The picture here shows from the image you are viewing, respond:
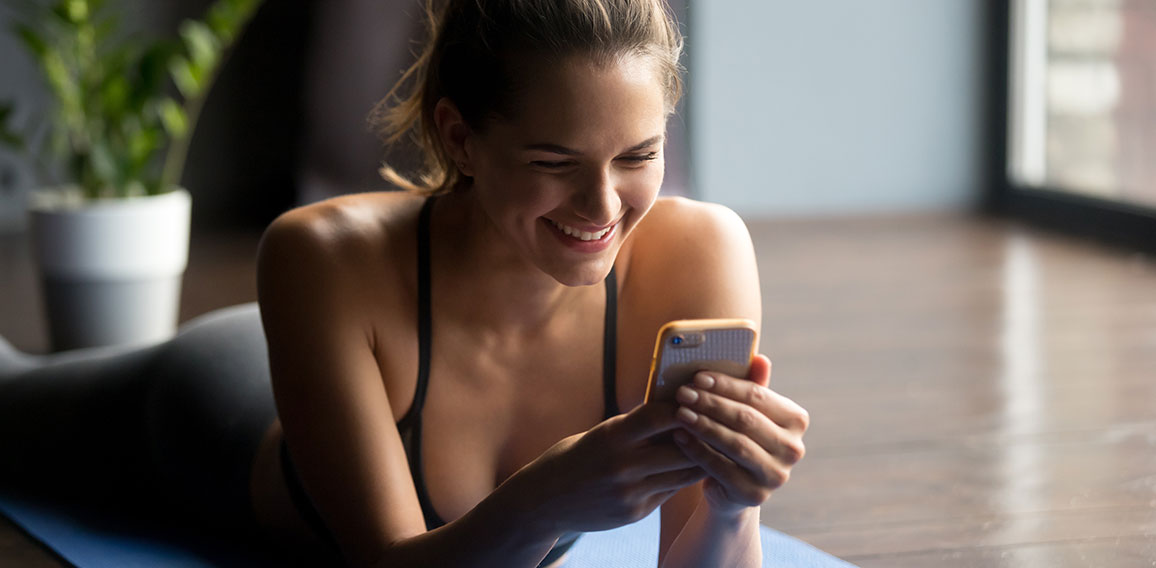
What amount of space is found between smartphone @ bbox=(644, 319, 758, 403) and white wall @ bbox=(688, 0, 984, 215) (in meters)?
3.62

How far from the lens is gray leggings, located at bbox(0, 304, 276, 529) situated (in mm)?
1530

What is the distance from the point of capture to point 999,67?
450 cm

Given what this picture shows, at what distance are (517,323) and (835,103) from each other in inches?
136

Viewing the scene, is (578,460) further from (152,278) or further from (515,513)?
(152,278)

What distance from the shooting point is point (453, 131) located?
3.70ft

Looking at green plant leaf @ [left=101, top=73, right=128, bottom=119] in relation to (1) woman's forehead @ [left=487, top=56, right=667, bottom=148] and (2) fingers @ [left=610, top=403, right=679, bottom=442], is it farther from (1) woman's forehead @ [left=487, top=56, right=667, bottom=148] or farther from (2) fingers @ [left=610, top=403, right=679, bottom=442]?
(2) fingers @ [left=610, top=403, right=679, bottom=442]

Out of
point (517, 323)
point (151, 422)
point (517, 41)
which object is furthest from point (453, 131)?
point (151, 422)

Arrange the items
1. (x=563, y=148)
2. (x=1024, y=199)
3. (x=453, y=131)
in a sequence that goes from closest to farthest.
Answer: (x=563, y=148) → (x=453, y=131) → (x=1024, y=199)

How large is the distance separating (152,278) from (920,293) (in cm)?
190

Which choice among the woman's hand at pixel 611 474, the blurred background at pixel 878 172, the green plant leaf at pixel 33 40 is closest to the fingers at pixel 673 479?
the woman's hand at pixel 611 474

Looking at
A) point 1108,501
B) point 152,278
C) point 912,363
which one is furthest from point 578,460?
point 152,278

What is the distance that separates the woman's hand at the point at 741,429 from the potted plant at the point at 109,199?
1918 mm

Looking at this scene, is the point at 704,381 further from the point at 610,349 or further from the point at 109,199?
the point at 109,199

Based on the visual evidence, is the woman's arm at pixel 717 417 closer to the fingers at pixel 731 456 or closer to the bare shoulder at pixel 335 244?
the fingers at pixel 731 456
